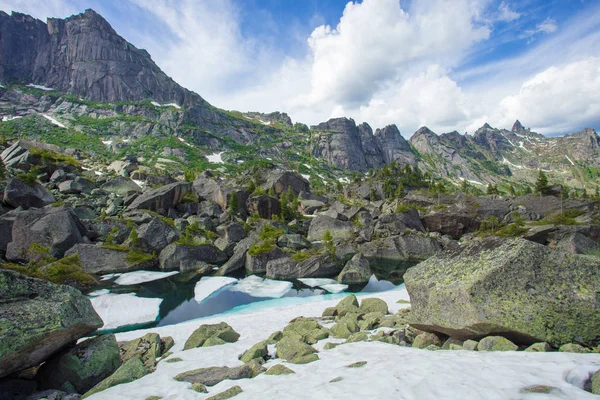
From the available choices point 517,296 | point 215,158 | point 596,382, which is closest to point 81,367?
point 596,382

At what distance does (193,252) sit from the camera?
42406 millimetres

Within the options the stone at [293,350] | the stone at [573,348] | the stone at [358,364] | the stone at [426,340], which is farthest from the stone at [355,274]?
the stone at [573,348]

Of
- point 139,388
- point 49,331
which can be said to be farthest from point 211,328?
point 49,331

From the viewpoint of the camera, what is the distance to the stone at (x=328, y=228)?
197ft

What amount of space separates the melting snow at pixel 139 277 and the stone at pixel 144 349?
22366mm

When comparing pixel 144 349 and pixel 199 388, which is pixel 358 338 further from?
pixel 144 349

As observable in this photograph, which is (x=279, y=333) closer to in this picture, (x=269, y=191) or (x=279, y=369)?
(x=279, y=369)

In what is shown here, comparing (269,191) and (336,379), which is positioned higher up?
(269,191)

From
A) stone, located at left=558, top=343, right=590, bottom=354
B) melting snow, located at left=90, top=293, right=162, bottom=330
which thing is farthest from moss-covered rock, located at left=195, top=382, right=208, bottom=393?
melting snow, located at left=90, top=293, right=162, bottom=330

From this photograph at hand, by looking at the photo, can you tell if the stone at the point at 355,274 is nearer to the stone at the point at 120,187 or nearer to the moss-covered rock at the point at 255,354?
the moss-covered rock at the point at 255,354

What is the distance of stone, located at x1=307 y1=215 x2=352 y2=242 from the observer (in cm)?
5994

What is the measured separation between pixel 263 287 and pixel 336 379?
2697cm

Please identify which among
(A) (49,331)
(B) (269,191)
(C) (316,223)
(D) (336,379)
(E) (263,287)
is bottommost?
(E) (263,287)

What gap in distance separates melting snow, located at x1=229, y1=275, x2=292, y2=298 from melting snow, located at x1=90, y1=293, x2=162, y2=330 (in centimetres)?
880
